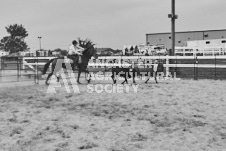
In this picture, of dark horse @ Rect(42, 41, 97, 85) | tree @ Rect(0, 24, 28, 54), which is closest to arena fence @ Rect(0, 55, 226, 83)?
dark horse @ Rect(42, 41, 97, 85)

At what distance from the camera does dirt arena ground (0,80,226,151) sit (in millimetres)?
4214

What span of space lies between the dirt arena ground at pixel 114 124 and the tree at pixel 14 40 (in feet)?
197

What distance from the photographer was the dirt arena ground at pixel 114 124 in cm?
421

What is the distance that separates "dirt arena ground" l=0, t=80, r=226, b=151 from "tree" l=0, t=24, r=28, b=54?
6016 cm

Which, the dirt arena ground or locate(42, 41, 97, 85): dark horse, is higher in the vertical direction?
locate(42, 41, 97, 85): dark horse

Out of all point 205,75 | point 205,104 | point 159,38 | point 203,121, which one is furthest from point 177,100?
point 159,38

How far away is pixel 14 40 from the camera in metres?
66.6

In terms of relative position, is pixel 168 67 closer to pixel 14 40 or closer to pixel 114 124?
pixel 114 124

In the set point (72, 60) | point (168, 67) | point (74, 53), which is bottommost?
point (168, 67)

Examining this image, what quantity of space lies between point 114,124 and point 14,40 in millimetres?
65941

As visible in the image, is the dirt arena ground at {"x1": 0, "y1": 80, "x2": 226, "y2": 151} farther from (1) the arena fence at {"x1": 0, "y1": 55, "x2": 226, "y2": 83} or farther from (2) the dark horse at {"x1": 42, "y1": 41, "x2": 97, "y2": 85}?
(1) the arena fence at {"x1": 0, "y1": 55, "x2": 226, "y2": 83}

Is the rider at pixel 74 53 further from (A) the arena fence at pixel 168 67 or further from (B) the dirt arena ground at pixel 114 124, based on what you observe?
(B) the dirt arena ground at pixel 114 124

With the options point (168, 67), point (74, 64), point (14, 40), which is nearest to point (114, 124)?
point (74, 64)

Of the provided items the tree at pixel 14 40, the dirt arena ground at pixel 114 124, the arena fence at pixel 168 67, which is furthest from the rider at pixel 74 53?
the tree at pixel 14 40
